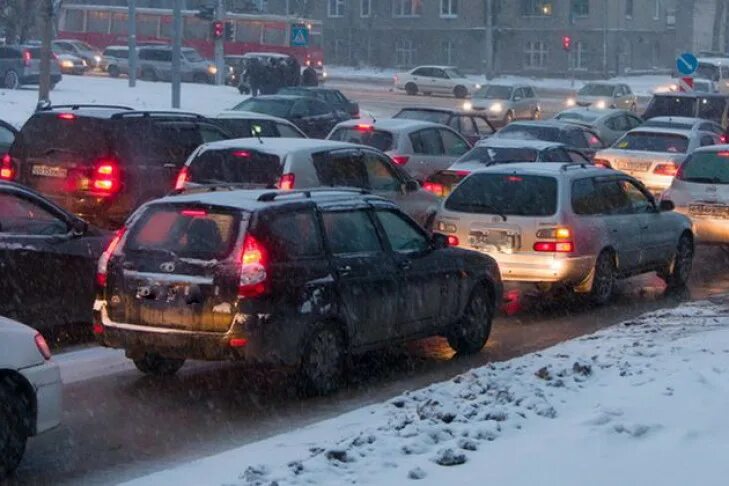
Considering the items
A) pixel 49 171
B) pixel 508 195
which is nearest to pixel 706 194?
pixel 508 195

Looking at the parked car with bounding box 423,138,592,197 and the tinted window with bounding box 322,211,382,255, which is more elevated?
the tinted window with bounding box 322,211,382,255

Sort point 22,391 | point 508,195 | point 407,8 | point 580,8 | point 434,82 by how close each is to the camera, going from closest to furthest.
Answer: point 22,391
point 508,195
point 434,82
point 580,8
point 407,8

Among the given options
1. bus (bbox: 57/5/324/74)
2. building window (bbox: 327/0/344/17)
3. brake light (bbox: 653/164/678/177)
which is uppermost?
building window (bbox: 327/0/344/17)

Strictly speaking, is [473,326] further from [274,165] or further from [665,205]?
[665,205]

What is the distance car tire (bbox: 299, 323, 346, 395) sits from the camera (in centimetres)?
1089

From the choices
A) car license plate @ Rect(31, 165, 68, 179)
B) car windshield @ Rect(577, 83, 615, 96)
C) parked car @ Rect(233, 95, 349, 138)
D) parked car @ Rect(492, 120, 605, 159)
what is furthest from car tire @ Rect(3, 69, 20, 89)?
car license plate @ Rect(31, 165, 68, 179)

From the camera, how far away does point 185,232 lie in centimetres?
1093

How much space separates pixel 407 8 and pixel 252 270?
291ft

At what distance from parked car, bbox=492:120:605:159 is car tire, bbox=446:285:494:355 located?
14.5 meters

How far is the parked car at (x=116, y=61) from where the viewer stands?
217 ft

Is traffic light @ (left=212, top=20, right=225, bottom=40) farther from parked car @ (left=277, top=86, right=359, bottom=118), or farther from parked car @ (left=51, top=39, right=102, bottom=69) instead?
parked car @ (left=51, top=39, right=102, bottom=69)

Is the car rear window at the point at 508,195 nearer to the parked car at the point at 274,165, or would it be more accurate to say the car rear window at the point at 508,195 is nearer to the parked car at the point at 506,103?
the parked car at the point at 274,165

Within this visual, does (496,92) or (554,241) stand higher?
(554,241)

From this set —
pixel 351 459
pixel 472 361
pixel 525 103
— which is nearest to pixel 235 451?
pixel 351 459
